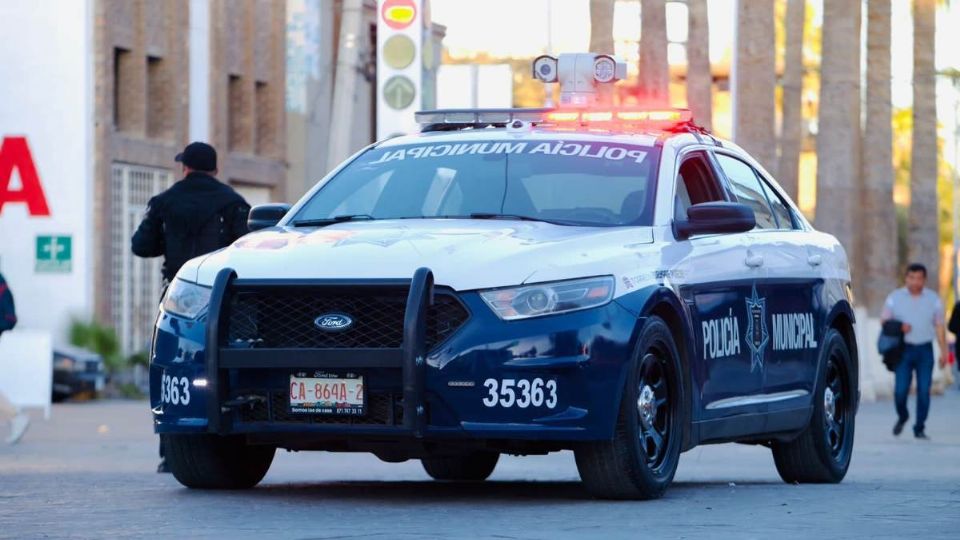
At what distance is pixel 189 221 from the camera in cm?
1432

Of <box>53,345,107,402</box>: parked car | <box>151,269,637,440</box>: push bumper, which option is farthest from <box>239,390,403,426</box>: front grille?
<box>53,345,107,402</box>: parked car

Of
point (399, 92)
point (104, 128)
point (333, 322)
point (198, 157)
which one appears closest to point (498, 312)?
point (333, 322)

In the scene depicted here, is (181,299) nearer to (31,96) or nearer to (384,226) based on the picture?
(384,226)

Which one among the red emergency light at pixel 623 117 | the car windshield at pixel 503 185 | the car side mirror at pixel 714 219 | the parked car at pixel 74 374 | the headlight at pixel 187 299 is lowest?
the parked car at pixel 74 374

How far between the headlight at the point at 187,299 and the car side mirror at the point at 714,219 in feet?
7.52

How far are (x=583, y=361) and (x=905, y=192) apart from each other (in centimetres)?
8649

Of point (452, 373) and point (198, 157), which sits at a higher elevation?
point (198, 157)

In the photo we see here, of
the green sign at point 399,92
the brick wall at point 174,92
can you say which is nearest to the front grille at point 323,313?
the green sign at point 399,92

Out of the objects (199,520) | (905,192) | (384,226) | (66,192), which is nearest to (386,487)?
(384,226)

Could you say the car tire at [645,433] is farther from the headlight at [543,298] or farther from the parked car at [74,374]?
the parked car at [74,374]

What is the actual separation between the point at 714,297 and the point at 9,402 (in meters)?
9.23

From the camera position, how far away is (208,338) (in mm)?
10508

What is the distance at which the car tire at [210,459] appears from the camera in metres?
11.2

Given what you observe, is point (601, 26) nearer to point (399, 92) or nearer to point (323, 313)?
point (399, 92)
